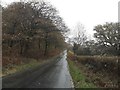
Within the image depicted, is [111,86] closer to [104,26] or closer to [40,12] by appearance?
[40,12]

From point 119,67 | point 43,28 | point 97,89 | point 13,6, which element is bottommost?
point 97,89

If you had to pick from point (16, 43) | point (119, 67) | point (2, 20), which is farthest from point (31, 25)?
point (119, 67)

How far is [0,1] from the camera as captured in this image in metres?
42.1

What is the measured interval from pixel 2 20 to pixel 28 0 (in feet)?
31.7

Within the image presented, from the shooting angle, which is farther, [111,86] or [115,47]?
[115,47]

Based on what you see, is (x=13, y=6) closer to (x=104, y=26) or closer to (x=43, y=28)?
(x=43, y=28)

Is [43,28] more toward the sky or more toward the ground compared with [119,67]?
more toward the sky

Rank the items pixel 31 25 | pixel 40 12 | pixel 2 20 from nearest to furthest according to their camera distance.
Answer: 1. pixel 2 20
2. pixel 31 25
3. pixel 40 12

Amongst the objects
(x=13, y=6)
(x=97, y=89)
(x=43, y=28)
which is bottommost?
(x=97, y=89)

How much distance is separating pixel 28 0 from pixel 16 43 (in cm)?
873

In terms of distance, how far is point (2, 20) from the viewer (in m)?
37.5

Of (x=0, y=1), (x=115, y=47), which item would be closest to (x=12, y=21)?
(x=0, y=1)

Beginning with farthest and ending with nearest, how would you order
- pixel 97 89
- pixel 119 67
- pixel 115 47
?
pixel 115 47 → pixel 119 67 → pixel 97 89

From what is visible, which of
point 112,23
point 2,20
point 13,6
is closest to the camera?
point 2,20
